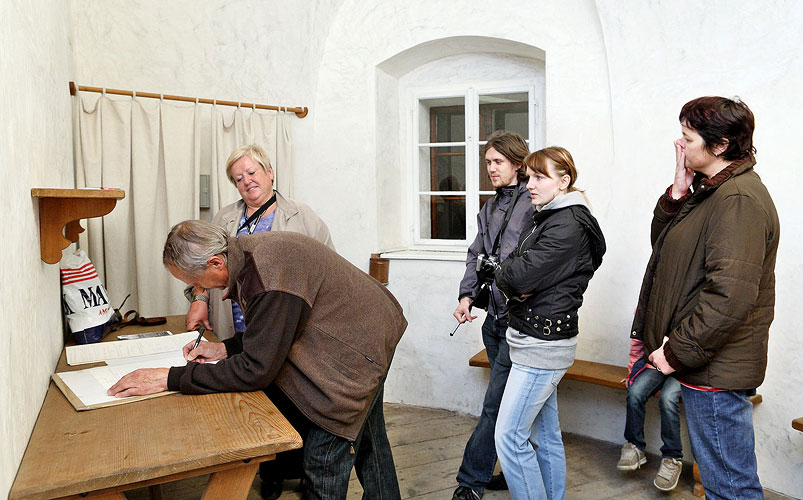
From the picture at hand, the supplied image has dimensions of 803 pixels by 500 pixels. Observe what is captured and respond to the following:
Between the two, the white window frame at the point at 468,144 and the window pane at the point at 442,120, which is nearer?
the white window frame at the point at 468,144

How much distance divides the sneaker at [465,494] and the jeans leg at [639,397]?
0.84 metres

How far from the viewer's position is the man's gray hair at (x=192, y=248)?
Answer: 1816 mm

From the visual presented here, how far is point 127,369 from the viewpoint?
7.06ft

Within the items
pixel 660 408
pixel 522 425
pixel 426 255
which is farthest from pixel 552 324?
pixel 426 255

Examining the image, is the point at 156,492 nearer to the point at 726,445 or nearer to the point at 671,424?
the point at 726,445

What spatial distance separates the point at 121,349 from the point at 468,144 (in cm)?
265

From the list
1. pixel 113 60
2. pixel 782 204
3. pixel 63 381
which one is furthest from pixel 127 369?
pixel 782 204

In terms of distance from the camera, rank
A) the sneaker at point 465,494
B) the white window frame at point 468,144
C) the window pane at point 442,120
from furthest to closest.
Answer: the window pane at point 442,120 → the white window frame at point 468,144 → the sneaker at point 465,494

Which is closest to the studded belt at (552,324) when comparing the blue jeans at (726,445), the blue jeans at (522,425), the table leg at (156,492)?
the blue jeans at (522,425)

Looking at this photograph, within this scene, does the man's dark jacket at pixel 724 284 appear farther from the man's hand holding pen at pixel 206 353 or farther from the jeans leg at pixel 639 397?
the man's hand holding pen at pixel 206 353

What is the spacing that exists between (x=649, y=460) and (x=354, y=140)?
264cm

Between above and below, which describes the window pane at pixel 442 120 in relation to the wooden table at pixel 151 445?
above

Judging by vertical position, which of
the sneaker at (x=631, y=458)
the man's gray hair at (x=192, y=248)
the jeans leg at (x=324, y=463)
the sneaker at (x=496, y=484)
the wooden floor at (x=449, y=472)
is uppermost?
the man's gray hair at (x=192, y=248)

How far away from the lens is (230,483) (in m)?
1.64
